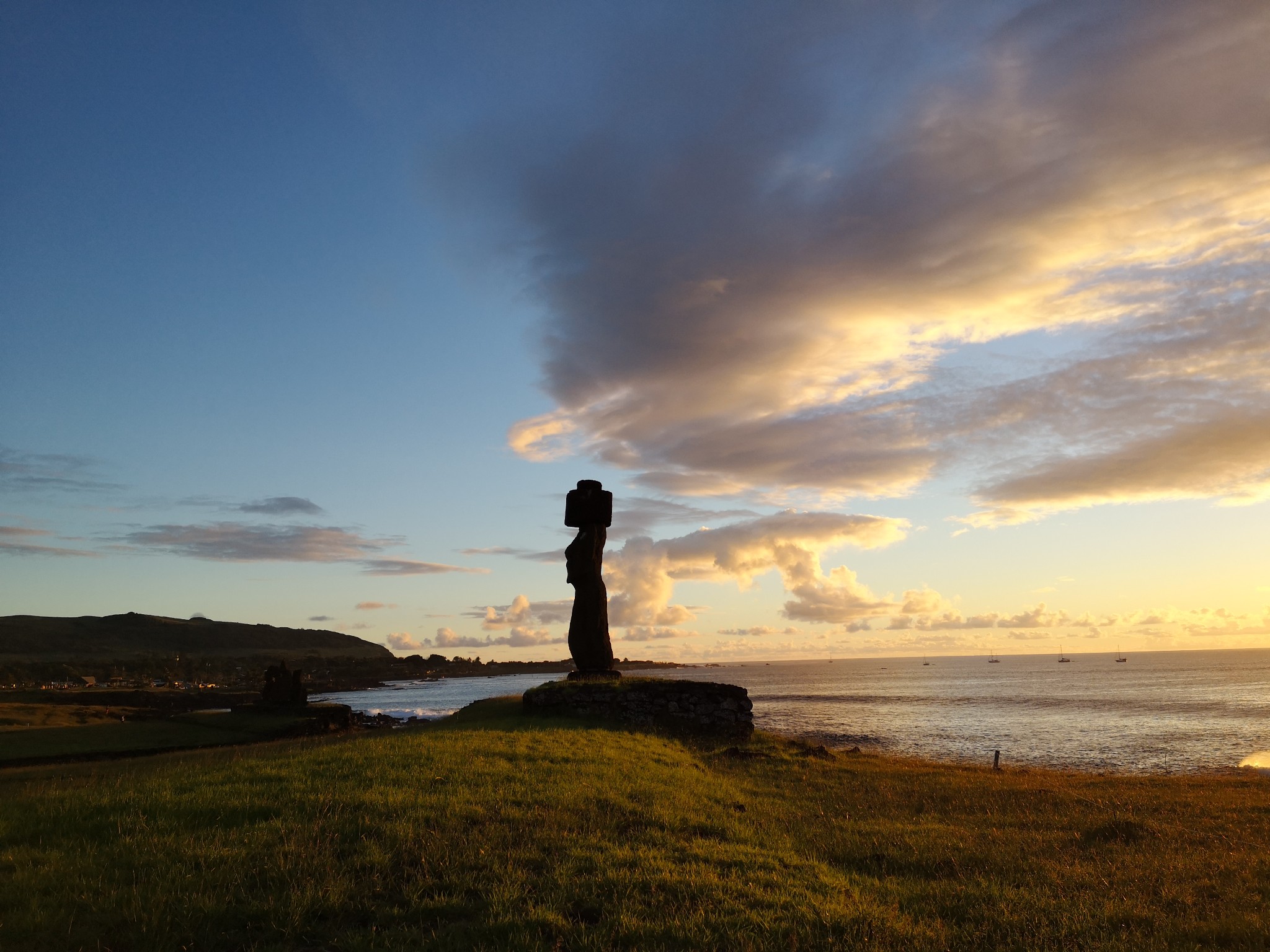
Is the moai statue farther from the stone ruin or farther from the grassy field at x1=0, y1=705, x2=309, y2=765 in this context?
the stone ruin

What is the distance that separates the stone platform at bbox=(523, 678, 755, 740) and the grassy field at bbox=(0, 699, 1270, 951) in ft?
A: 32.7

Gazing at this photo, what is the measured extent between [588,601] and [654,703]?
547 cm

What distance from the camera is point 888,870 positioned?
9539 mm

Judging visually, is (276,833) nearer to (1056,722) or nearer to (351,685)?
(1056,722)

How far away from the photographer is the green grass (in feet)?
72.7

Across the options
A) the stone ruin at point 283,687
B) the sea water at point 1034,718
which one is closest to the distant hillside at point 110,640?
the sea water at point 1034,718

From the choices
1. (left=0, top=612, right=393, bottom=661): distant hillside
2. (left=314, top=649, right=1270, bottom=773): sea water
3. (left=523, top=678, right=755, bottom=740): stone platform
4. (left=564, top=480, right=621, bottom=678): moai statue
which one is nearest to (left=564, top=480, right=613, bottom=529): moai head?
(left=564, top=480, right=621, bottom=678): moai statue

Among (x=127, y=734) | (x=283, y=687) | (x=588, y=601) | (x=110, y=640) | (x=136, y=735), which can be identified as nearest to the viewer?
(x=136, y=735)

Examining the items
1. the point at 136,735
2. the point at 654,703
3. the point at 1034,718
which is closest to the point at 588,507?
the point at 654,703

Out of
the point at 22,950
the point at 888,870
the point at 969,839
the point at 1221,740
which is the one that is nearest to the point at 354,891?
the point at 22,950

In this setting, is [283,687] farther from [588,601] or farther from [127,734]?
[588,601]

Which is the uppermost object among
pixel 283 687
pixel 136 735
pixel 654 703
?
pixel 654 703

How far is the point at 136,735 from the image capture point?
25.0m

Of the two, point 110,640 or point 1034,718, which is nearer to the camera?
point 1034,718
